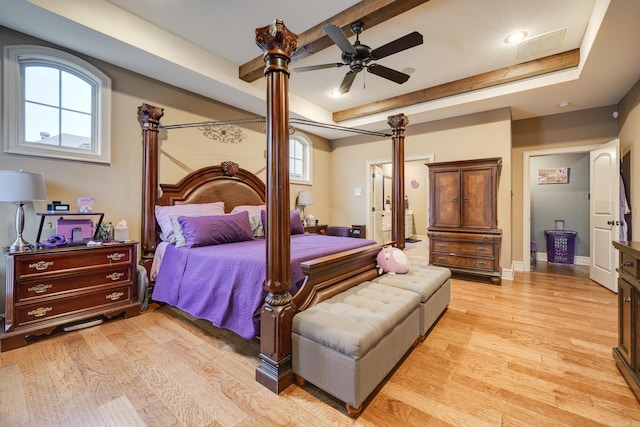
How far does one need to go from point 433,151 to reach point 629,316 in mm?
3606

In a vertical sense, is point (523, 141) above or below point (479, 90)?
below

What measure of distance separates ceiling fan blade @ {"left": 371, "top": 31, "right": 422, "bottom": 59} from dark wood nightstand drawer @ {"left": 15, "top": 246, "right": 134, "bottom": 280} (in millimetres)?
3067

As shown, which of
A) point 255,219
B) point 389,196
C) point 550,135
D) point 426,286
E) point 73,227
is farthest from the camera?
point 389,196

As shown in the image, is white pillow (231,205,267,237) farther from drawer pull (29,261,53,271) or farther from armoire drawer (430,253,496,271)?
armoire drawer (430,253,496,271)

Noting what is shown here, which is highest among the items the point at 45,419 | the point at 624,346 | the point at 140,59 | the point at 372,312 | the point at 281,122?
the point at 140,59

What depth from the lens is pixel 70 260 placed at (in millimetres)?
2361

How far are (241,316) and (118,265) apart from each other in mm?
1563

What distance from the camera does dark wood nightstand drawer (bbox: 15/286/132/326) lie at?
2158mm

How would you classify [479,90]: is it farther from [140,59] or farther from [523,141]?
[140,59]

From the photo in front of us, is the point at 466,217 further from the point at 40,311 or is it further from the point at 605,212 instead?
the point at 40,311

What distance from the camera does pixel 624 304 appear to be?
1.78 metres

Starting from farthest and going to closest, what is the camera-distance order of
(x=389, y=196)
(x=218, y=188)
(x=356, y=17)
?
1. (x=389, y=196)
2. (x=218, y=188)
3. (x=356, y=17)

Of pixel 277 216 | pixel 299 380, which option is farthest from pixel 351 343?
pixel 277 216

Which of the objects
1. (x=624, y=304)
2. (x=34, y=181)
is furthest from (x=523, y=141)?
(x=34, y=181)
